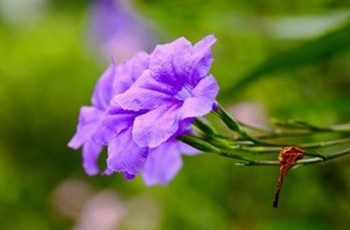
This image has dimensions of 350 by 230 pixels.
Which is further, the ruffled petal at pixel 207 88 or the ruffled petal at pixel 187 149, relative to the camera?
the ruffled petal at pixel 187 149

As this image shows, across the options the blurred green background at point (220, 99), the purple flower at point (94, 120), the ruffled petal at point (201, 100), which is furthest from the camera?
the blurred green background at point (220, 99)

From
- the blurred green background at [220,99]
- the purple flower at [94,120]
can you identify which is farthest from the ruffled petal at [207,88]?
the blurred green background at [220,99]

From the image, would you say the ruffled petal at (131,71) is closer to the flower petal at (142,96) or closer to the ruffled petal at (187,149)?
the flower petal at (142,96)

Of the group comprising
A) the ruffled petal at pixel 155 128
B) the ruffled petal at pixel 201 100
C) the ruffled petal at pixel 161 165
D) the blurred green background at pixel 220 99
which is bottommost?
the blurred green background at pixel 220 99

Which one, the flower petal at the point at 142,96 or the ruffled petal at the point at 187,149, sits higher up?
the flower petal at the point at 142,96

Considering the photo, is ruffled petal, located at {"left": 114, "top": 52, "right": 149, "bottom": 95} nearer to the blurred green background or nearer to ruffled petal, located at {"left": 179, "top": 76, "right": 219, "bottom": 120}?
ruffled petal, located at {"left": 179, "top": 76, "right": 219, "bottom": 120}

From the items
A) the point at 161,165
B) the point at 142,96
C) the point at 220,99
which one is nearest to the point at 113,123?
the point at 142,96

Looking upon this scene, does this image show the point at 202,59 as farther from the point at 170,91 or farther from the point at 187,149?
the point at 187,149

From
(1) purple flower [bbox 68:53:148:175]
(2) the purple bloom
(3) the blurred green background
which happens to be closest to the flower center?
(2) the purple bloom
